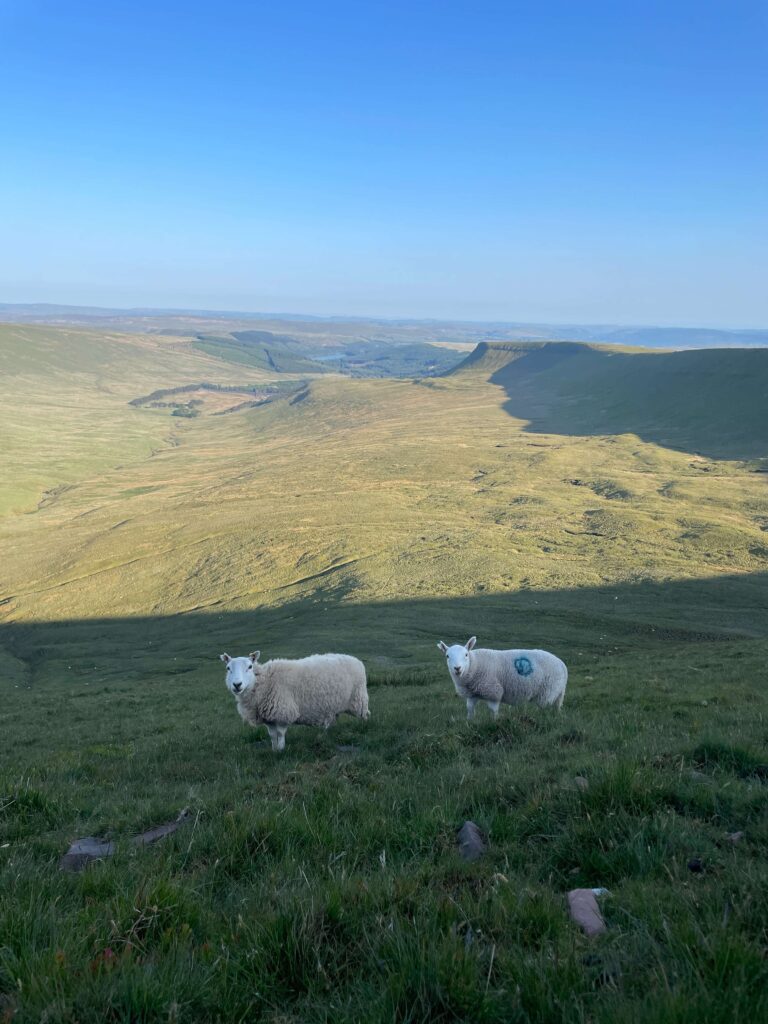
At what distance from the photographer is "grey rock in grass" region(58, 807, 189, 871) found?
21.7ft

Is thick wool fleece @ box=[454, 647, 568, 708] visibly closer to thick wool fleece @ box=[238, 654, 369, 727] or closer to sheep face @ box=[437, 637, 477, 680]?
sheep face @ box=[437, 637, 477, 680]

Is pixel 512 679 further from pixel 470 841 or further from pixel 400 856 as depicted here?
pixel 400 856

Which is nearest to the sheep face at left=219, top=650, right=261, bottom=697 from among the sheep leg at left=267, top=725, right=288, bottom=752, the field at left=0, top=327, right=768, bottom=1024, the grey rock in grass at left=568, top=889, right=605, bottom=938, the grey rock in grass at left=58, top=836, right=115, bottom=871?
the sheep leg at left=267, top=725, right=288, bottom=752

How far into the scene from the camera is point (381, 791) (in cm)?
789

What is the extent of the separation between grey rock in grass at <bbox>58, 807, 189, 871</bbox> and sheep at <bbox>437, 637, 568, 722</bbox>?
9.57 meters

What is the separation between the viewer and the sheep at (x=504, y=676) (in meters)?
16.6

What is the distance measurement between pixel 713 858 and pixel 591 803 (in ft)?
3.86

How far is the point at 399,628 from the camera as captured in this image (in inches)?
2210

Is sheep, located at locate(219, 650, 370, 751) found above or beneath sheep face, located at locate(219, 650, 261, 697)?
beneath

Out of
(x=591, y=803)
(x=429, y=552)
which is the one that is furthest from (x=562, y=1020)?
(x=429, y=552)

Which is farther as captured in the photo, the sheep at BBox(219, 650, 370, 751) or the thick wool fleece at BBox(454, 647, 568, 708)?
the thick wool fleece at BBox(454, 647, 568, 708)

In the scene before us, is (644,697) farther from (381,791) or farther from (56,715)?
(56,715)

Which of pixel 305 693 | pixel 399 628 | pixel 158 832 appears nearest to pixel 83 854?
pixel 158 832

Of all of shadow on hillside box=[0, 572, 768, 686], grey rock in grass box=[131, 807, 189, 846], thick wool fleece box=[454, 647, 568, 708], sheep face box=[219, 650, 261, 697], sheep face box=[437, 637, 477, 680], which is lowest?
shadow on hillside box=[0, 572, 768, 686]
